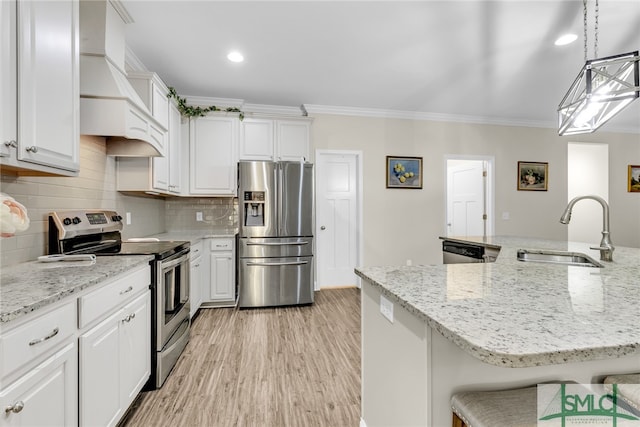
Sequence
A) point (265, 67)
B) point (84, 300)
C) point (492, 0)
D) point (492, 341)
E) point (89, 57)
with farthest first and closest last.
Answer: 1. point (265, 67)
2. point (492, 0)
3. point (89, 57)
4. point (84, 300)
5. point (492, 341)

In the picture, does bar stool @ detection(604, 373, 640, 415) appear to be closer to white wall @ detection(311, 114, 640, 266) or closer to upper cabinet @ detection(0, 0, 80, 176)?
upper cabinet @ detection(0, 0, 80, 176)

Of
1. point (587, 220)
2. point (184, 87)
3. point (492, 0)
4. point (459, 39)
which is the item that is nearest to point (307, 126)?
point (184, 87)

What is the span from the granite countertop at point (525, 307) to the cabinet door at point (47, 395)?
1.19 m

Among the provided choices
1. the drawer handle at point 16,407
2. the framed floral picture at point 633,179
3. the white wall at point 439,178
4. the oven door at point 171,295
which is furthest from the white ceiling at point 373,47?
the framed floral picture at point 633,179

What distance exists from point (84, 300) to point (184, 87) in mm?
3053

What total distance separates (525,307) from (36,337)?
1.53 meters

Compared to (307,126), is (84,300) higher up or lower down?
lower down

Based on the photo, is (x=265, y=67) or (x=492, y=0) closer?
(x=492, y=0)

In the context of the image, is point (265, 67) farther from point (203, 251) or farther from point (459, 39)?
point (203, 251)

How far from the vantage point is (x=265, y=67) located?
10.2ft

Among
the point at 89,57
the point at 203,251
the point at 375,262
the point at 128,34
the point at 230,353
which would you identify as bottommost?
the point at 230,353

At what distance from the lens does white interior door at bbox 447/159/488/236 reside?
5.04 m

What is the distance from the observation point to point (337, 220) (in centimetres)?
455

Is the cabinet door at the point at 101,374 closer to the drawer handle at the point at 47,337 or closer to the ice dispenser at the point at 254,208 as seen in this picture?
the drawer handle at the point at 47,337
